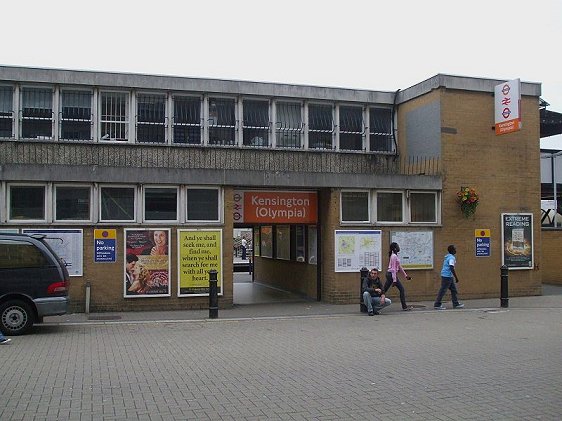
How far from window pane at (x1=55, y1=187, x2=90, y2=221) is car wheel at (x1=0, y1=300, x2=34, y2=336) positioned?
3633 millimetres

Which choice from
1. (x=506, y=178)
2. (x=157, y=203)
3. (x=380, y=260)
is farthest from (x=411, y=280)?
(x=157, y=203)

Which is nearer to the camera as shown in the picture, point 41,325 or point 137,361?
point 137,361

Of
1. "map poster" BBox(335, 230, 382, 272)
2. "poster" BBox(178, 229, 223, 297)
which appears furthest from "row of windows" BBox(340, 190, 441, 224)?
"poster" BBox(178, 229, 223, 297)

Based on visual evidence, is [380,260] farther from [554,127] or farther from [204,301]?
[554,127]

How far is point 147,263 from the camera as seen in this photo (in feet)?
50.6

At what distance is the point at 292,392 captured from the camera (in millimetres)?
7379

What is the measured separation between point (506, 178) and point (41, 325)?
13.7 m

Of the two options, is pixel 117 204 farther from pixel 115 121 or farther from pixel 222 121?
pixel 222 121

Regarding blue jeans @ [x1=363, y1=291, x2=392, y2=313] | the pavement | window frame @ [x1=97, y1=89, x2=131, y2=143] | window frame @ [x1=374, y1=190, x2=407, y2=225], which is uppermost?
window frame @ [x1=97, y1=89, x2=131, y2=143]

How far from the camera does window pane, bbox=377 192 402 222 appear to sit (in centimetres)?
1750

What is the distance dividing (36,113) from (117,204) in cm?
407

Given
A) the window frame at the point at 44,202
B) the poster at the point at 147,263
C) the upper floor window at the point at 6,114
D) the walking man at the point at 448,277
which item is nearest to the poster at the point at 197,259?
the poster at the point at 147,263

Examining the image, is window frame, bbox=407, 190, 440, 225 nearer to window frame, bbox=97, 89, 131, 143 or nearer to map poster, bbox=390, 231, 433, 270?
map poster, bbox=390, 231, 433, 270

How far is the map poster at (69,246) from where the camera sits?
14.8m
